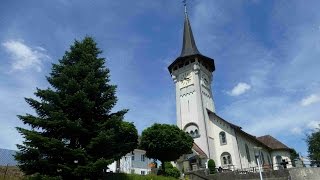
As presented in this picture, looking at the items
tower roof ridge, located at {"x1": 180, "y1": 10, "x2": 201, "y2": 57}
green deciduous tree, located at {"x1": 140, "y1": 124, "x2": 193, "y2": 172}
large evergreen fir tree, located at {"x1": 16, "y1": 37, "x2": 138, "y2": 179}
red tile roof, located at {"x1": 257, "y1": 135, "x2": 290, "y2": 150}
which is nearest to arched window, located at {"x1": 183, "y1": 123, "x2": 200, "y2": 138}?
green deciduous tree, located at {"x1": 140, "y1": 124, "x2": 193, "y2": 172}

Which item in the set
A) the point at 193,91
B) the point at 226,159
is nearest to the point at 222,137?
the point at 226,159

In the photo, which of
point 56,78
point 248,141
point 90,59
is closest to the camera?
point 56,78

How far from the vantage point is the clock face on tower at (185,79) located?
4998 cm

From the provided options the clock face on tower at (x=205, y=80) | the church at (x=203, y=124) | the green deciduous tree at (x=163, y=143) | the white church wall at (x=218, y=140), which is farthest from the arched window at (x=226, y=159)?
the clock face on tower at (x=205, y=80)

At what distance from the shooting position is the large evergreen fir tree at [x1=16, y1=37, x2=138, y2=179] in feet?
61.2

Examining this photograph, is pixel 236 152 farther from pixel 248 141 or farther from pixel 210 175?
pixel 210 175

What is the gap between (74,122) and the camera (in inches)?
766

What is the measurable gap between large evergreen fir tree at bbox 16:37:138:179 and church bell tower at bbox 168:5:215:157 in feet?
79.9

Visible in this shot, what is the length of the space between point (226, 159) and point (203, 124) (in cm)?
593

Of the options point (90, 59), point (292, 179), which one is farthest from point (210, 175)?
point (90, 59)

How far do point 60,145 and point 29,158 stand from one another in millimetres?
2146

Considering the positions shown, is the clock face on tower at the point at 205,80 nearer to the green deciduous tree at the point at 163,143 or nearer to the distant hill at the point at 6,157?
the green deciduous tree at the point at 163,143

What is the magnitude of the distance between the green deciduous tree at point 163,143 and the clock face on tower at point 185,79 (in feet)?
52.0

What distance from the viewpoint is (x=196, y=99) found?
4738cm
